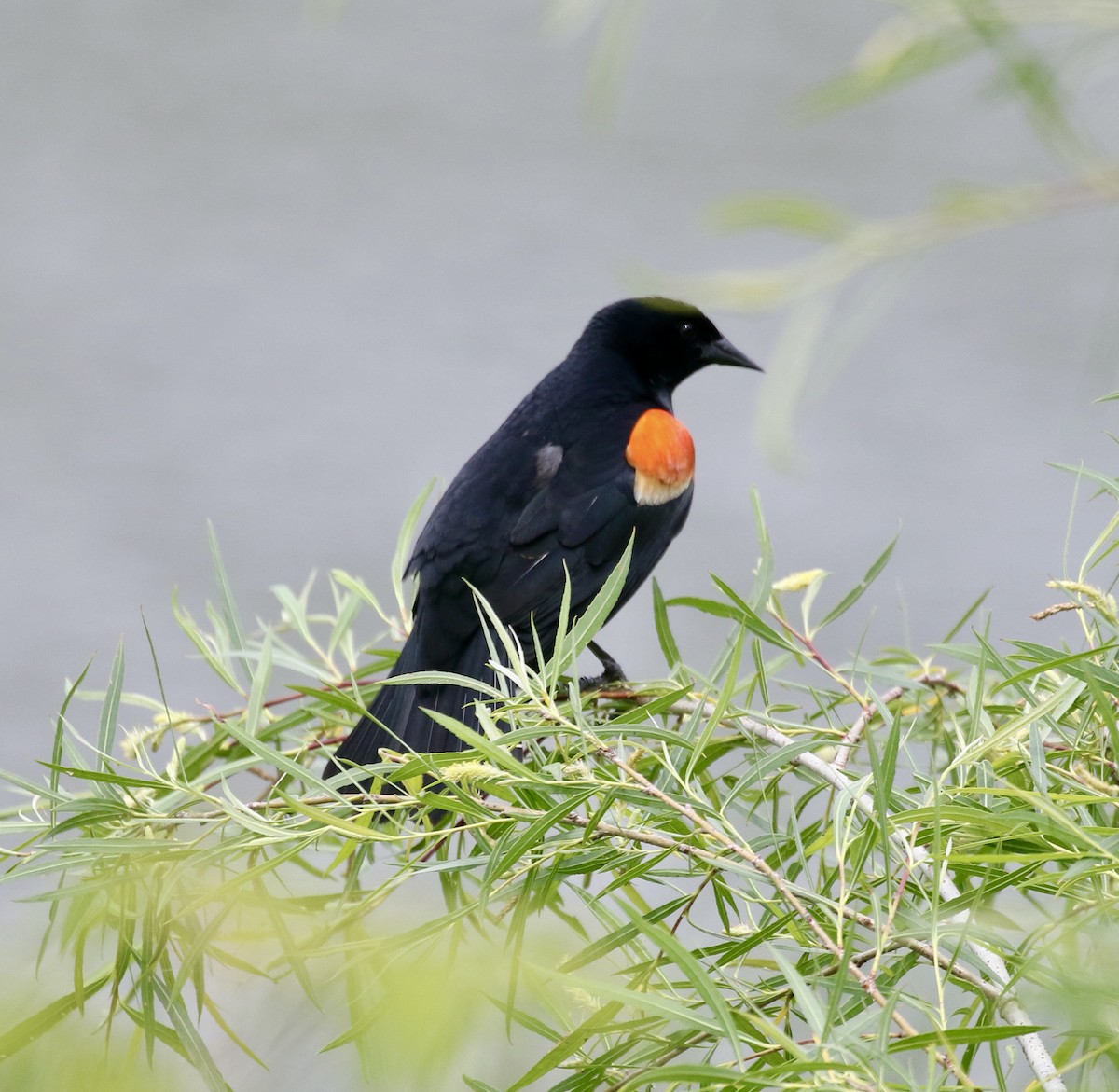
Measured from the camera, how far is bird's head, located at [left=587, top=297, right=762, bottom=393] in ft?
6.63

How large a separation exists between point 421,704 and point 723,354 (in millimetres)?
990

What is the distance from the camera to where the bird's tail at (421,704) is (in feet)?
4.11

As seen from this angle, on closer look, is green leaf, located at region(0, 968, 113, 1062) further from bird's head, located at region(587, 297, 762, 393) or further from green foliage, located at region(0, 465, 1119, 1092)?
bird's head, located at region(587, 297, 762, 393)

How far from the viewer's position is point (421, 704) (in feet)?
4.29

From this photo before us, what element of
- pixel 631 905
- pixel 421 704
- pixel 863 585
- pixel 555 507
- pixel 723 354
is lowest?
pixel 631 905

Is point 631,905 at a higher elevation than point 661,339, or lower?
lower

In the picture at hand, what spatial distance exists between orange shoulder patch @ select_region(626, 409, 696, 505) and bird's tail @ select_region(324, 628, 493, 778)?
376 mm

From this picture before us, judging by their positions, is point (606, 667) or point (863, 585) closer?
point (863, 585)

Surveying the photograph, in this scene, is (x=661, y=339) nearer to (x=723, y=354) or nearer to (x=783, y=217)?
(x=723, y=354)

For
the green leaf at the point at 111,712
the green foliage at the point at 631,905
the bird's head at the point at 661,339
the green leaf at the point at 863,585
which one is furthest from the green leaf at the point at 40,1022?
the bird's head at the point at 661,339

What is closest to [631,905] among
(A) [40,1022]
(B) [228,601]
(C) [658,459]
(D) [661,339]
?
(A) [40,1022]

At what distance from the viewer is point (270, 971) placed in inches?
26.7

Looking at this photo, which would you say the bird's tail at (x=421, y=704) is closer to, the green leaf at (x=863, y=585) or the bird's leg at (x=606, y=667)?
the bird's leg at (x=606, y=667)

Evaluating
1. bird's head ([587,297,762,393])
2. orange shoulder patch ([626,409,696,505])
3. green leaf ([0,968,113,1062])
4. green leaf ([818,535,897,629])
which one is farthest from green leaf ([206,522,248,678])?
bird's head ([587,297,762,393])
